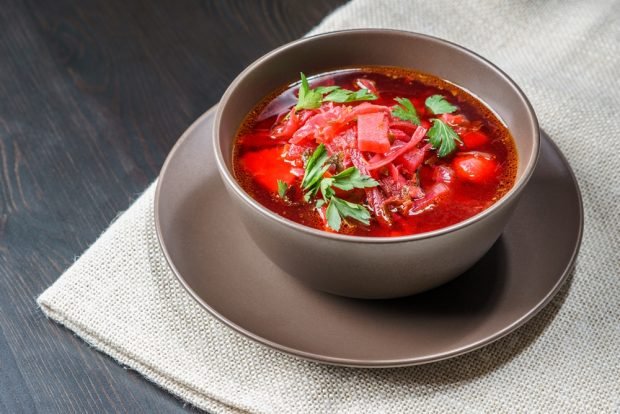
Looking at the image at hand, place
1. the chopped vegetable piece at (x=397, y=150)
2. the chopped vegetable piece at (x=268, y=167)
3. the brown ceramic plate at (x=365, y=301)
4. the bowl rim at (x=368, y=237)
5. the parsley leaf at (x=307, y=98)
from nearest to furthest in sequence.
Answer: the bowl rim at (x=368, y=237), the brown ceramic plate at (x=365, y=301), the chopped vegetable piece at (x=397, y=150), the chopped vegetable piece at (x=268, y=167), the parsley leaf at (x=307, y=98)

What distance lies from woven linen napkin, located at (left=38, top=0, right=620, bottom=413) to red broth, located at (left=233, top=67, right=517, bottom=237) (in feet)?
1.36

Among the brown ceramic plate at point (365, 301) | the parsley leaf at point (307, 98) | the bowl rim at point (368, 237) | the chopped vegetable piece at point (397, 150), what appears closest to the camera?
the bowl rim at point (368, 237)

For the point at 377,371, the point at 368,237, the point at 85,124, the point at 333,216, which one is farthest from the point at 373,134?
the point at 85,124

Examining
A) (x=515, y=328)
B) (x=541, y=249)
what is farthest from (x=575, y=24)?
(x=515, y=328)

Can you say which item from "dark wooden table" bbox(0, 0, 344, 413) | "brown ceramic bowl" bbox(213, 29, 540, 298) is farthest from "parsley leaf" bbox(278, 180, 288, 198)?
"dark wooden table" bbox(0, 0, 344, 413)

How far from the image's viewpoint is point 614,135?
279 cm

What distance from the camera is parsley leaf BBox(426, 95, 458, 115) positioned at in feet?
7.96

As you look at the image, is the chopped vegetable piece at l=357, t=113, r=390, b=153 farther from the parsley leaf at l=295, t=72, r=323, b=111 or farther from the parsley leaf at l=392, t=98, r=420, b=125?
the parsley leaf at l=295, t=72, r=323, b=111

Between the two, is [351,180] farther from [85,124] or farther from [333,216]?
[85,124]

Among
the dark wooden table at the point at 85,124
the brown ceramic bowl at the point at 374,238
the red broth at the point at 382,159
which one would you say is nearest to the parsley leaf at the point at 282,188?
the red broth at the point at 382,159

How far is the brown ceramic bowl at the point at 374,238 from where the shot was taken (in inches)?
77.0

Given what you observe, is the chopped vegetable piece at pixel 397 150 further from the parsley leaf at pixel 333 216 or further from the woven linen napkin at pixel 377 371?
the woven linen napkin at pixel 377 371

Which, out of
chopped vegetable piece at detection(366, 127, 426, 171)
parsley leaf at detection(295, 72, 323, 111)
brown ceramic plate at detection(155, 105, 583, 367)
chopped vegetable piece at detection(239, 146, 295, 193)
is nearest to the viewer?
brown ceramic plate at detection(155, 105, 583, 367)

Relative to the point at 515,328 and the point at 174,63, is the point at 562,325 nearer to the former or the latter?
the point at 515,328
